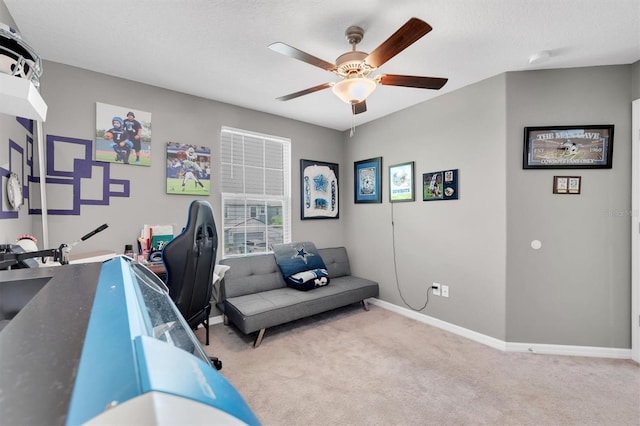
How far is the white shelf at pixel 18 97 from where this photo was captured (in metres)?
0.81

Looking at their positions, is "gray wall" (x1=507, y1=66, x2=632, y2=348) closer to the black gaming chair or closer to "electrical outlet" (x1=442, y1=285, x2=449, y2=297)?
"electrical outlet" (x1=442, y1=285, x2=449, y2=297)

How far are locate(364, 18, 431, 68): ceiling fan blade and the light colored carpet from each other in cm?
224


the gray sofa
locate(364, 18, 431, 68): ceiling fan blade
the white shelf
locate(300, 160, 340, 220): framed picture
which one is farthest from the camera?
locate(300, 160, 340, 220): framed picture

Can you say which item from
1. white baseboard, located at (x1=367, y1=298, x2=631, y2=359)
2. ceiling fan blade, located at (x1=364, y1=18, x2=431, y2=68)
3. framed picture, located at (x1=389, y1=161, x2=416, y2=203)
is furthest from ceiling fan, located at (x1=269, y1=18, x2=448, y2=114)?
white baseboard, located at (x1=367, y1=298, x2=631, y2=359)

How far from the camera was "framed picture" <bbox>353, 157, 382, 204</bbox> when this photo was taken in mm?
3734

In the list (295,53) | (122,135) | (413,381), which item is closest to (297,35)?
(295,53)

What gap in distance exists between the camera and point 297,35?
2.01 m

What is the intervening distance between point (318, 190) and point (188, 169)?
5.75 ft

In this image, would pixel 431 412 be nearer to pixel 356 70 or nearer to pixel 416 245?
pixel 416 245

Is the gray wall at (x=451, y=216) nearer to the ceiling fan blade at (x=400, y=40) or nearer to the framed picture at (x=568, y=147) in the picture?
the framed picture at (x=568, y=147)

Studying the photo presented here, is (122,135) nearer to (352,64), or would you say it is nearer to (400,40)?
(352,64)

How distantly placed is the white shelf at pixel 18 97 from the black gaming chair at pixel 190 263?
1.03m

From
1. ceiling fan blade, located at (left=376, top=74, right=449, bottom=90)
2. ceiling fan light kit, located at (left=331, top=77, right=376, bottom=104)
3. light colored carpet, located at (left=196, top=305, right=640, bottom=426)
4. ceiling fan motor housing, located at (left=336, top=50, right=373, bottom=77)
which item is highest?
ceiling fan motor housing, located at (left=336, top=50, right=373, bottom=77)

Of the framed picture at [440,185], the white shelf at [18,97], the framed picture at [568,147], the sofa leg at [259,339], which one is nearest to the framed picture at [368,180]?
the framed picture at [440,185]
